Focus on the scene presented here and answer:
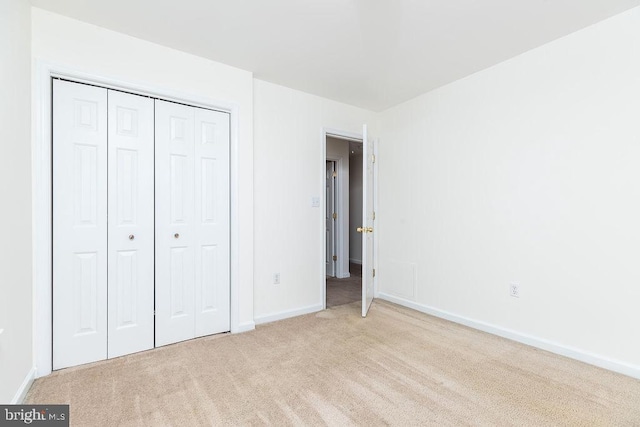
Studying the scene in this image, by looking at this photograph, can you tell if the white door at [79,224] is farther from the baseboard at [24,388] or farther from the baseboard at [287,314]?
the baseboard at [287,314]

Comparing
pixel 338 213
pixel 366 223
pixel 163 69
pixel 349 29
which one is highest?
pixel 349 29

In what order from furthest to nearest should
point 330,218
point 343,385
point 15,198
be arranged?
point 330,218
point 343,385
point 15,198

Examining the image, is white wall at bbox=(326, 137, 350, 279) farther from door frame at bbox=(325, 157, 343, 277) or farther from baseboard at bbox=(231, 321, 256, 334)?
baseboard at bbox=(231, 321, 256, 334)

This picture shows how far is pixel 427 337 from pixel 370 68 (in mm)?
2585

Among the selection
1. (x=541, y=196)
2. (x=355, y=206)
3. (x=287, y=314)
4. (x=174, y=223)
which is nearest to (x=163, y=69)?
(x=174, y=223)

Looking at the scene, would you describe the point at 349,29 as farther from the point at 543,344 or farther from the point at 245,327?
Answer: the point at 543,344

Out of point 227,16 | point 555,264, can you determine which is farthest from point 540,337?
point 227,16

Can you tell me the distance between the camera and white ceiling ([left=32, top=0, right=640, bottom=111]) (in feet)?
6.70

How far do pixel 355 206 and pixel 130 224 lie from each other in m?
5.07

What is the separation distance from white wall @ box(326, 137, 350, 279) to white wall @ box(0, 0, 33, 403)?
3919 millimetres

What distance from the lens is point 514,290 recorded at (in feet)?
9.00

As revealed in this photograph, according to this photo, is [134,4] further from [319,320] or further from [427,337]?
[427,337]

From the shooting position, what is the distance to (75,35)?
2.21 m

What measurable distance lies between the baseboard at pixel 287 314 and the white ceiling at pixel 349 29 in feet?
8.18
